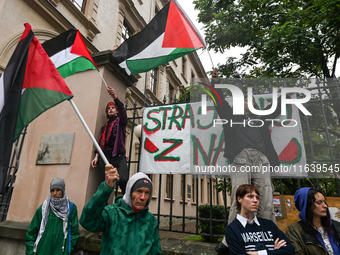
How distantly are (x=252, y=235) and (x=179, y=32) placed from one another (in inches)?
125

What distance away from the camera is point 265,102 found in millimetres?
4102

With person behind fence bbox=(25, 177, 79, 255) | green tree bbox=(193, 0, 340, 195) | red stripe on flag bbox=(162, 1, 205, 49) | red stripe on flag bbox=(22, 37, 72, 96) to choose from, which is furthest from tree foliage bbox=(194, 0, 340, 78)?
person behind fence bbox=(25, 177, 79, 255)

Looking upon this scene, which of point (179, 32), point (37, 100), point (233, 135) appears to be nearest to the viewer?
point (37, 100)

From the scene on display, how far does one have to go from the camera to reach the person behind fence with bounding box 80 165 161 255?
182 cm

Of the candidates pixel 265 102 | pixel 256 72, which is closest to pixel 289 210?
pixel 265 102

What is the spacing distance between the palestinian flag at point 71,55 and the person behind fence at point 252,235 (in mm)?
2850

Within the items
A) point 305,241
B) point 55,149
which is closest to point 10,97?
point 55,149

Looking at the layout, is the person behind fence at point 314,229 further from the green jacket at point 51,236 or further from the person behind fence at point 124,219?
the green jacket at point 51,236

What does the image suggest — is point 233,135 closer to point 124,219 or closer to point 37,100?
point 124,219

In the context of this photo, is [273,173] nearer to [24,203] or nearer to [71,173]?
[71,173]

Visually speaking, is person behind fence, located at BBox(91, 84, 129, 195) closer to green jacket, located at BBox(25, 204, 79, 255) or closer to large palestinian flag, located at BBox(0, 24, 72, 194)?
green jacket, located at BBox(25, 204, 79, 255)

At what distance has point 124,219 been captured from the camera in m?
1.99

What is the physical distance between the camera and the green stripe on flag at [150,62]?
380 centimetres

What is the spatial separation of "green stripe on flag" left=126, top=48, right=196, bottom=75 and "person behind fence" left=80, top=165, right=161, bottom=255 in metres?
2.37
